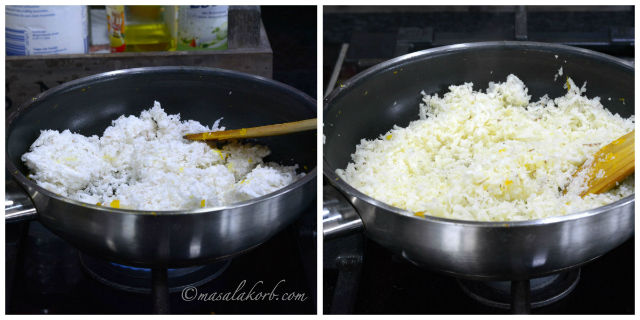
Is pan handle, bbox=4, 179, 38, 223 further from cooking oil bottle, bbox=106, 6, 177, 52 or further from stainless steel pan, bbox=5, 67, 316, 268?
cooking oil bottle, bbox=106, 6, 177, 52

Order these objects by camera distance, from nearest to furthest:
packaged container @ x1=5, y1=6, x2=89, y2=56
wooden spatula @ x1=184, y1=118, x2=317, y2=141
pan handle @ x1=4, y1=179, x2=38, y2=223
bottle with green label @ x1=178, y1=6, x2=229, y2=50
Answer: pan handle @ x1=4, y1=179, x2=38, y2=223
wooden spatula @ x1=184, y1=118, x2=317, y2=141
packaged container @ x1=5, y1=6, x2=89, y2=56
bottle with green label @ x1=178, y1=6, x2=229, y2=50

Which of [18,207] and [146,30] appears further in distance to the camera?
[146,30]

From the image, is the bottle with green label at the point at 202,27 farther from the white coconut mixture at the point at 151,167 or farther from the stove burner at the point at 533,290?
the stove burner at the point at 533,290

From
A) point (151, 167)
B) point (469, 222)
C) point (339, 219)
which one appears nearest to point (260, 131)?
point (151, 167)

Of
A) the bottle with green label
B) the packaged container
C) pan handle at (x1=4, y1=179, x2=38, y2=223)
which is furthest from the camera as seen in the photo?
the bottle with green label

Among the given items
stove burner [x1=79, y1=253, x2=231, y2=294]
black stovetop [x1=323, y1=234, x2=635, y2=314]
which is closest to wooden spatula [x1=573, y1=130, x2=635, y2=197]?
black stovetop [x1=323, y1=234, x2=635, y2=314]

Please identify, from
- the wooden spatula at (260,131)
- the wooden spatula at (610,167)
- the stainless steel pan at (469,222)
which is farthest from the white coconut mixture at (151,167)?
the wooden spatula at (610,167)

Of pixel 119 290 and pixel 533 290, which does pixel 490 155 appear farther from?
pixel 119 290
